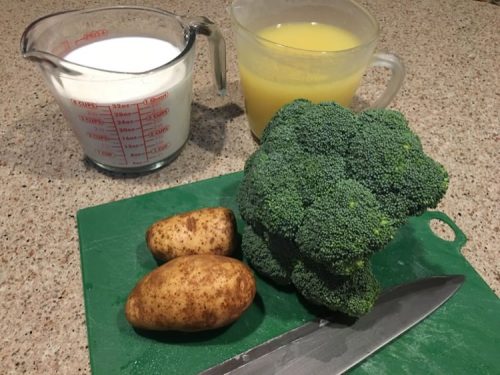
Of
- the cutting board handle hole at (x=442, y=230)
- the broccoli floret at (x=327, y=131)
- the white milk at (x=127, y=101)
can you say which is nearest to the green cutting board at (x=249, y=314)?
the cutting board handle hole at (x=442, y=230)

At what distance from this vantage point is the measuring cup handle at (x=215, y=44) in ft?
2.81

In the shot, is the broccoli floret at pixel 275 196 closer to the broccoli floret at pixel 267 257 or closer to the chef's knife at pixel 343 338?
the broccoli floret at pixel 267 257

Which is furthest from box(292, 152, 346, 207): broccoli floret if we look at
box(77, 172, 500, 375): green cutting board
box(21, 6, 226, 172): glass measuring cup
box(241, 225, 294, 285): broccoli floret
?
box(21, 6, 226, 172): glass measuring cup

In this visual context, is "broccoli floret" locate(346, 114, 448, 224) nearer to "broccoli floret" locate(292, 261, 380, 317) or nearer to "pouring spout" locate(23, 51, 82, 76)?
"broccoli floret" locate(292, 261, 380, 317)

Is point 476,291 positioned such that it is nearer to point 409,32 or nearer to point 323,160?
point 323,160

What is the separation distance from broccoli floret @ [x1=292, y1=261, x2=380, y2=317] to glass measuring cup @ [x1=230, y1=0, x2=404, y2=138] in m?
0.38

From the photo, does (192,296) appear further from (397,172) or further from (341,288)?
(397,172)

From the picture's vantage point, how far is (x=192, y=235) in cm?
72

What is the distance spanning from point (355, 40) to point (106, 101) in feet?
1.79

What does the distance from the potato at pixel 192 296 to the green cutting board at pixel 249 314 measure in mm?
44

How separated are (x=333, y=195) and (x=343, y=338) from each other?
0.77 ft

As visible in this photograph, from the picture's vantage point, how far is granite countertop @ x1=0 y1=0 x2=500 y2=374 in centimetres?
73

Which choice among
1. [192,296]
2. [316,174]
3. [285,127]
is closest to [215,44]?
[285,127]

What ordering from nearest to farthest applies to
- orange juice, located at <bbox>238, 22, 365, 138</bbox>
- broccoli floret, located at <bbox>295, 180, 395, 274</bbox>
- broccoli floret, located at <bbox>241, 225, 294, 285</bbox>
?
broccoli floret, located at <bbox>295, 180, 395, 274</bbox>, broccoli floret, located at <bbox>241, 225, 294, 285</bbox>, orange juice, located at <bbox>238, 22, 365, 138</bbox>
